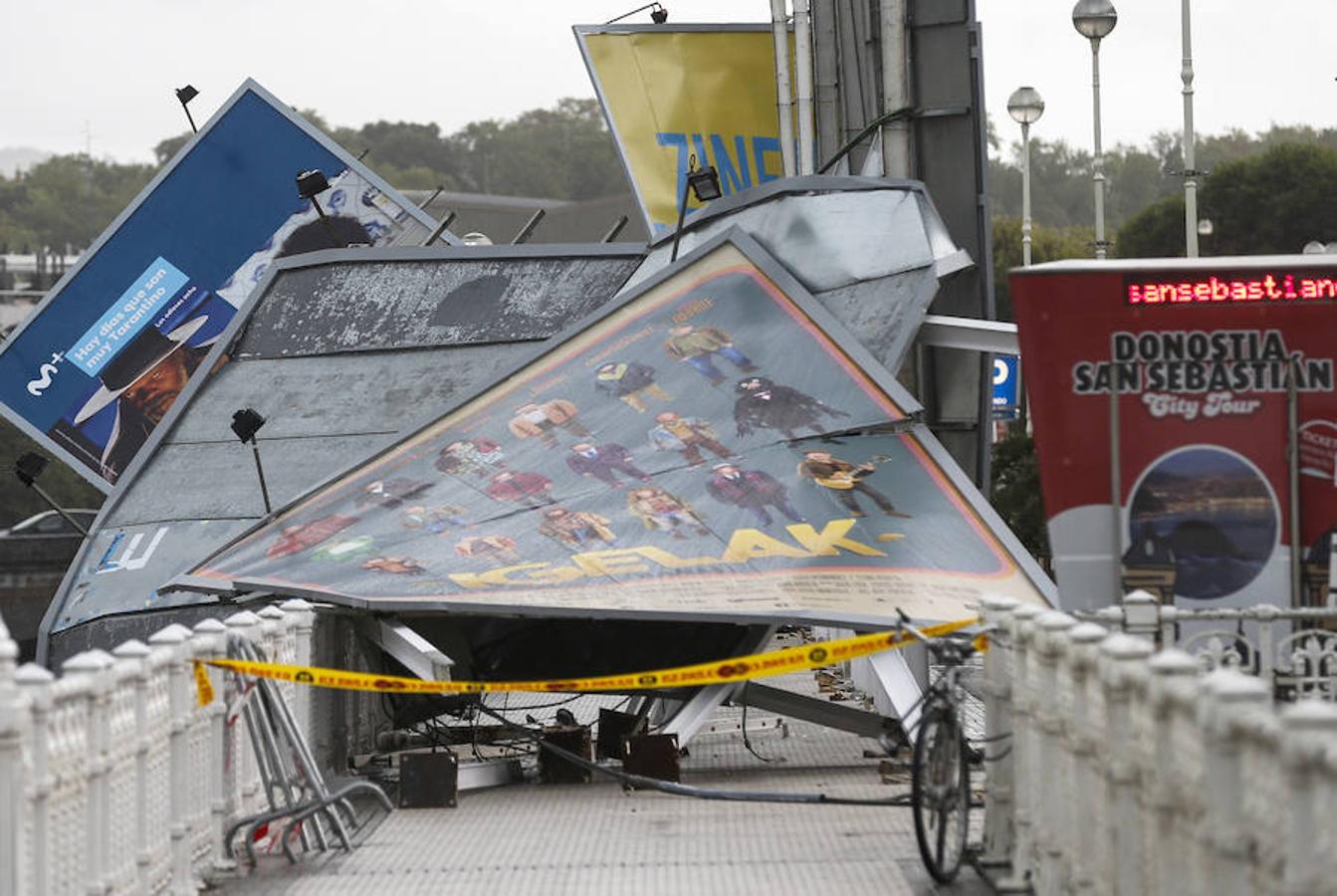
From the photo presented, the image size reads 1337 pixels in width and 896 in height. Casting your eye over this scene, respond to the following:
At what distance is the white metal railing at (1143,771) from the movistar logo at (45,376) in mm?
22107

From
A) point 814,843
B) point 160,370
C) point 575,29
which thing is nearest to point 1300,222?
point 575,29

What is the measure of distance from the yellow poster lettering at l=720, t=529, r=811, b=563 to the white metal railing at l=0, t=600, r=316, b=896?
3920mm

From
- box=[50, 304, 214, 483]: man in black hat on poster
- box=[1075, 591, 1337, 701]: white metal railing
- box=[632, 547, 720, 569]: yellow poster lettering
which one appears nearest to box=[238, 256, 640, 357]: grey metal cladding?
box=[632, 547, 720, 569]: yellow poster lettering

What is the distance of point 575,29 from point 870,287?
18.8 metres

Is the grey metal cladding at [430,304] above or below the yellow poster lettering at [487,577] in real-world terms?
above

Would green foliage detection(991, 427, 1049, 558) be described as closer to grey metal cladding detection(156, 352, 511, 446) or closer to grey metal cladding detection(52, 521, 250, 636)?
grey metal cladding detection(156, 352, 511, 446)

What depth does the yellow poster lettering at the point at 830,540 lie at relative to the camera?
1778cm

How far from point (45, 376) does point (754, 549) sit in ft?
58.7

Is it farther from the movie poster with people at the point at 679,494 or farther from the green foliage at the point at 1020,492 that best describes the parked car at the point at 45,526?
the movie poster with people at the point at 679,494

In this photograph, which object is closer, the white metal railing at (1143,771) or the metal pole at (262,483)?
the white metal railing at (1143,771)

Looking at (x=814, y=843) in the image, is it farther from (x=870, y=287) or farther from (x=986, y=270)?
(x=986, y=270)

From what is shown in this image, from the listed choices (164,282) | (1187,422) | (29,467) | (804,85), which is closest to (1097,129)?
(804,85)

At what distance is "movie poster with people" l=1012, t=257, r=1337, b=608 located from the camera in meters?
15.2

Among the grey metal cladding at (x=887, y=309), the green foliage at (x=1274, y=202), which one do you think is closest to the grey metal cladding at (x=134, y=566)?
the grey metal cladding at (x=887, y=309)
